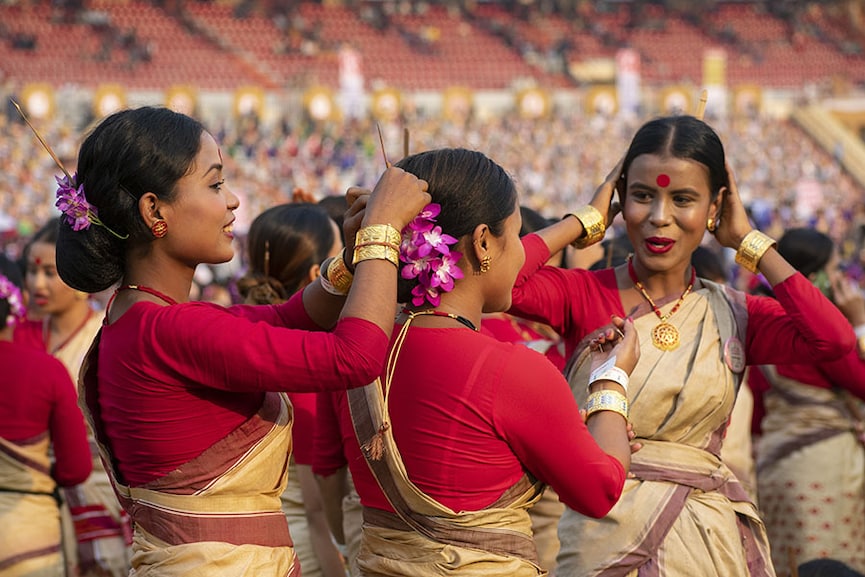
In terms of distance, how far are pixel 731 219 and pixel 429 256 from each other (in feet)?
3.92

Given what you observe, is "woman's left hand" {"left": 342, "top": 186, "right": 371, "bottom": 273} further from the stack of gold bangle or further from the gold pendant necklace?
the gold pendant necklace

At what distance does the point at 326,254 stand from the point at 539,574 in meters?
1.57

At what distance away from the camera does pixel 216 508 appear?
2170 millimetres

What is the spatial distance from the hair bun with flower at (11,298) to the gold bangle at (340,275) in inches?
81.2

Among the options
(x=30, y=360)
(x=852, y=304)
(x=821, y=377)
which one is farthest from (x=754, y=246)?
(x=30, y=360)

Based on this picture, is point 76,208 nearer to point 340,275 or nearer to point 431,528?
point 340,275

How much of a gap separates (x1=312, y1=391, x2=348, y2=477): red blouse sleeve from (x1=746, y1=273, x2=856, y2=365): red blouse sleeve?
107cm

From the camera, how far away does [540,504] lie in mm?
3760

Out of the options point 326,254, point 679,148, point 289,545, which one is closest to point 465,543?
point 289,545

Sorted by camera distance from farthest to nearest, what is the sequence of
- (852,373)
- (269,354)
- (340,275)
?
(852,373) → (340,275) → (269,354)

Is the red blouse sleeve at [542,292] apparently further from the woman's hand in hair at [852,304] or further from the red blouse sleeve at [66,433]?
the red blouse sleeve at [66,433]

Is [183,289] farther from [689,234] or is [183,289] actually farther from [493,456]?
[689,234]

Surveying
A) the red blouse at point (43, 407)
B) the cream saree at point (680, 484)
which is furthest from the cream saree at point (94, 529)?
the cream saree at point (680, 484)

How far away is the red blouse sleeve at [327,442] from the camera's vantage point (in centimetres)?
297
